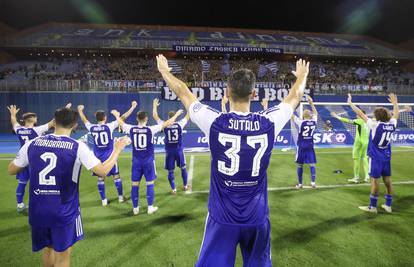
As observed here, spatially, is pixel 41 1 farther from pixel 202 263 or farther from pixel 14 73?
pixel 202 263

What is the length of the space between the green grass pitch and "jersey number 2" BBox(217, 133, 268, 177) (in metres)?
3.20

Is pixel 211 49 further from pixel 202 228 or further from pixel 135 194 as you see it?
pixel 202 228

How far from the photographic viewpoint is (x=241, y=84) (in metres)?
2.55

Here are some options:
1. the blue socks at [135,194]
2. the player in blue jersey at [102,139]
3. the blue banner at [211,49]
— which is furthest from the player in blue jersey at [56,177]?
the blue banner at [211,49]

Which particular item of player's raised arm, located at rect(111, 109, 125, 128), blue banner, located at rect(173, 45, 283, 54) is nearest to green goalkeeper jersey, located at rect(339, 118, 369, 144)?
player's raised arm, located at rect(111, 109, 125, 128)

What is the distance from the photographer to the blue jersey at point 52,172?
3.37 meters

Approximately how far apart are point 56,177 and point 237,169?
93.4 inches

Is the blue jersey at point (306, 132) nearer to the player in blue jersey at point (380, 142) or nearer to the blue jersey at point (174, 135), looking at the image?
the player in blue jersey at point (380, 142)

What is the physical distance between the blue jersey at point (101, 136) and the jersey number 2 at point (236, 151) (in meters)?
6.26

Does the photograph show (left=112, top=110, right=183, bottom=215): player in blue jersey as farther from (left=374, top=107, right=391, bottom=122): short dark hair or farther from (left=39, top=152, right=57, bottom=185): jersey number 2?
(left=374, top=107, right=391, bottom=122): short dark hair

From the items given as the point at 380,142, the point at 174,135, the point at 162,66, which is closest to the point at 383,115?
the point at 380,142

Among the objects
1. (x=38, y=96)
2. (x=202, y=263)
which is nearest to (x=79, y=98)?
(x=38, y=96)

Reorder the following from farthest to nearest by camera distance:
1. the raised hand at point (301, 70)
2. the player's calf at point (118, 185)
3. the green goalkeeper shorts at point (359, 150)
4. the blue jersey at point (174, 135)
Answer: the green goalkeeper shorts at point (359, 150)
the blue jersey at point (174, 135)
the player's calf at point (118, 185)
the raised hand at point (301, 70)

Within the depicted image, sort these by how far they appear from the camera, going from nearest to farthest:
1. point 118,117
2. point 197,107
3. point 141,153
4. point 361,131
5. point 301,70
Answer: point 197,107, point 301,70, point 118,117, point 141,153, point 361,131
